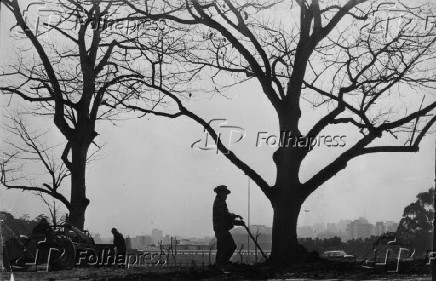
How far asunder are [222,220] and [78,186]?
8.92m

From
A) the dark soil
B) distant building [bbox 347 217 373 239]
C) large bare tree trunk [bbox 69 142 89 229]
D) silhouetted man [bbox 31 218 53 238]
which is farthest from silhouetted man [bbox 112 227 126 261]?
distant building [bbox 347 217 373 239]

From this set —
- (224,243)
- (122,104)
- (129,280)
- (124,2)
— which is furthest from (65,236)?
(129,280)

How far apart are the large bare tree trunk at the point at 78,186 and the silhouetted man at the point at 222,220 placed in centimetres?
845

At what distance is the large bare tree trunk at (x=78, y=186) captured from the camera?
78.5 feet

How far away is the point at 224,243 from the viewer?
Answer: 16938mm

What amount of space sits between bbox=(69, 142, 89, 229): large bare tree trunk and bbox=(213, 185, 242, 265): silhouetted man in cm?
845

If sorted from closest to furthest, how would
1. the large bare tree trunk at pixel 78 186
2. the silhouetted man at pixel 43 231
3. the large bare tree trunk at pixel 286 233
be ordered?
the large bare tree trunk at pixel 286 233 < the silhouetted man at pixel 43 231 < the large bare tree trunk at pixel 78 186

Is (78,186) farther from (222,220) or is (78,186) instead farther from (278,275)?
(278,275)

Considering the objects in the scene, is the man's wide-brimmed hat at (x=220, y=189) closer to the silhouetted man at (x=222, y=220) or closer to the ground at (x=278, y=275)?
the silhouetted man at (x=222, y=220)

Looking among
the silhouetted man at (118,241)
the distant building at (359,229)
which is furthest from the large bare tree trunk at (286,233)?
the distant building at (359,229)

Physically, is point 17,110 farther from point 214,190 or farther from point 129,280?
point 129,280

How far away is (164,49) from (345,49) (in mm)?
4869

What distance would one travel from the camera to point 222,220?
658 inches

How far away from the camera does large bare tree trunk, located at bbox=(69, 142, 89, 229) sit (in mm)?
23938
